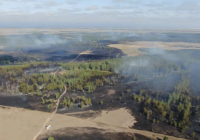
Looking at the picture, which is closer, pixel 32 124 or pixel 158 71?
pixel 32 124

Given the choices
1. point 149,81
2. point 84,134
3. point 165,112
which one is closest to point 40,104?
point 84,134

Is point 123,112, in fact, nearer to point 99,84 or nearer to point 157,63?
point 99,84

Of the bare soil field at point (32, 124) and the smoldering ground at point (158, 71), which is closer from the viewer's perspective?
the bare soil field at point (32, 124)

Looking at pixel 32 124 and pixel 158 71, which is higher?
pixel 158 71

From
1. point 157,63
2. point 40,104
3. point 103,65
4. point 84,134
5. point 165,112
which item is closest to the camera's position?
point 84,134

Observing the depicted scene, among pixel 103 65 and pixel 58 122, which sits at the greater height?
pixel 103 65

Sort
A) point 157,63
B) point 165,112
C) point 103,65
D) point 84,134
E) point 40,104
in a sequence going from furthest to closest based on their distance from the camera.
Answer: point 157,63
point 103,65
point 40,104
point 165,112
point 84,134

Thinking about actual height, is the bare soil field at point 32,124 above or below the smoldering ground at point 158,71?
below

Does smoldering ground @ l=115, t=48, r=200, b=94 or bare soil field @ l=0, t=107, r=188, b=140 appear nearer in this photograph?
bare soil field @ l=0, t=107, r=188, b=140

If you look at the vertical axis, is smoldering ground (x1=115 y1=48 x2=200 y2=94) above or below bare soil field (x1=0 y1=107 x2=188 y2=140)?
above

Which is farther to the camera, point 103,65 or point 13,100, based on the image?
point 103,65
